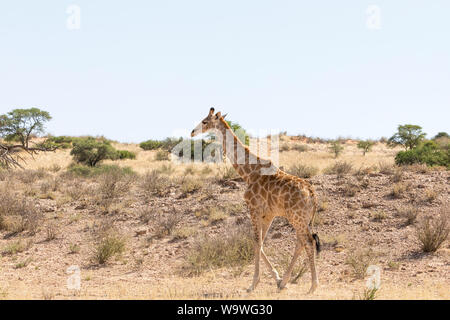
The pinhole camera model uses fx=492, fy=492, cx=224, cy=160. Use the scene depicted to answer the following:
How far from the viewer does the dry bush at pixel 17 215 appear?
16123mm

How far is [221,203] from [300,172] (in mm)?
4203

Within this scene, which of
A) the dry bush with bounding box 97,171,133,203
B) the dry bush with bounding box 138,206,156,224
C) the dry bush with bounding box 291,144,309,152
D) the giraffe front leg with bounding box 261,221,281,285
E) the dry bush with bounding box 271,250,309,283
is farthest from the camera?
the dry bush with bounding box 291,144,309,152

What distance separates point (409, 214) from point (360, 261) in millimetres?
3712

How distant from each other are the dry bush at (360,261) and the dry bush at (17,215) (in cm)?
1009

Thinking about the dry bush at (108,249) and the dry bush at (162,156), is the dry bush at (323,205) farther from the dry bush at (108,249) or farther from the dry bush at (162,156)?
the dry bush at (162,156)

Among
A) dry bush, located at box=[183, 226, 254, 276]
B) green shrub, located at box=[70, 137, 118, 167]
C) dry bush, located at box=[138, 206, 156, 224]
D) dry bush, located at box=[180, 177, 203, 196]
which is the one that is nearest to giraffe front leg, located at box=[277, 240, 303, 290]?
dry bush, located at box=[183, 226, 254, 276]

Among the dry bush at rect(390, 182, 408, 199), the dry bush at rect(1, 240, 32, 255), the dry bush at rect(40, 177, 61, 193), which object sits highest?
the dry bush at rect(390, 182, 408, 199)

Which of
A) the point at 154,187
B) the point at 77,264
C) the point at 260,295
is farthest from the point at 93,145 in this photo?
the point at 260,295

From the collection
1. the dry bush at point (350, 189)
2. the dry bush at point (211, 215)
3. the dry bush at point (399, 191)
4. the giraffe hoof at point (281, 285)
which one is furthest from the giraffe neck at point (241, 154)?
the dry bush at point (399, 191)

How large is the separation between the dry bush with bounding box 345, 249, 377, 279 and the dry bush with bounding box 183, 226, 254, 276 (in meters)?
2.55

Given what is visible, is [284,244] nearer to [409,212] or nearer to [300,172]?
[409,212]

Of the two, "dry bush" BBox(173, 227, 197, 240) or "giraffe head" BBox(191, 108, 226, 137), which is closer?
"giraffe head" BBox(191, 108, 226, 137)

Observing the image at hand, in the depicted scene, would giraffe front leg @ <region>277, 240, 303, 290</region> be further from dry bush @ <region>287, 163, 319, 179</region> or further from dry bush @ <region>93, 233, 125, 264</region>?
dry bush @ <region>287, 163, 319, 179</region>

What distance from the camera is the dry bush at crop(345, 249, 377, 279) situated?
37.6 ft
